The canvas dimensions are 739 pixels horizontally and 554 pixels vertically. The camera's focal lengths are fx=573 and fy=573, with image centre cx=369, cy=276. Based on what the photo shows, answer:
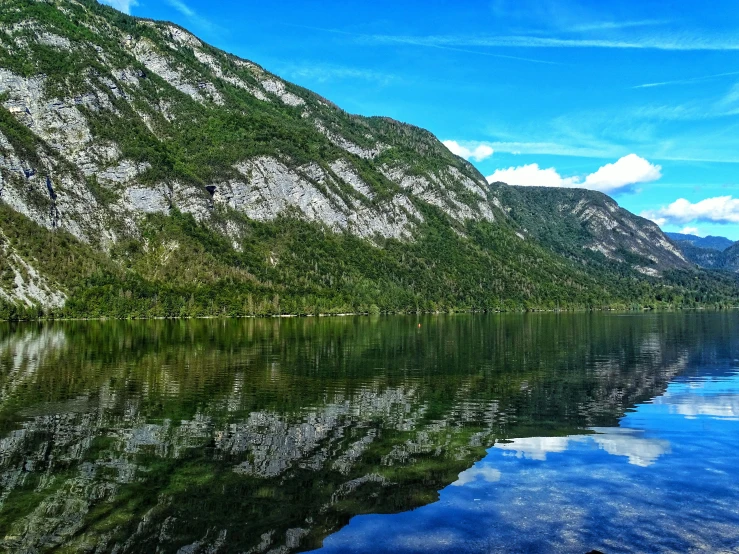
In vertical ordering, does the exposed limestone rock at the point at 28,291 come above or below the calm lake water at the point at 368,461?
above

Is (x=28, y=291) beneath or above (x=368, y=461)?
above

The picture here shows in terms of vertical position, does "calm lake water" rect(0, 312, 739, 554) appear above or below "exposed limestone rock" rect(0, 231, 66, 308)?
below

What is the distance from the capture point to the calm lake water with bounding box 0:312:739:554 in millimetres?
18453

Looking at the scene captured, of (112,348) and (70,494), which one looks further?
(112,348)

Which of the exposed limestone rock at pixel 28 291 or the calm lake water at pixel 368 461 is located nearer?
the calm lake water at pixel 368 461

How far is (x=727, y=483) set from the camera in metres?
23.2

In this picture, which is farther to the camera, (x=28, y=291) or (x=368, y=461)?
(x=28, y=291)

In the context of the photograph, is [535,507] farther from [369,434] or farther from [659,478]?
[369,434]

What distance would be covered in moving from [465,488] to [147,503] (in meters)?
12.1

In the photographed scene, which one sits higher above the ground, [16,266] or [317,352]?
[16,266]

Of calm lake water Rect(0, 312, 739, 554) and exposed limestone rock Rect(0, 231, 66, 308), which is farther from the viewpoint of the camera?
exposed limestone rock Rect(0, 231, 66, 308)

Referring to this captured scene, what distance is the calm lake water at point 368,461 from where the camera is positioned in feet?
60.5

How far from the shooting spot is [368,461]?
26281mm

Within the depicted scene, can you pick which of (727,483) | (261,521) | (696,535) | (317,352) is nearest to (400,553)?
(261,521)
